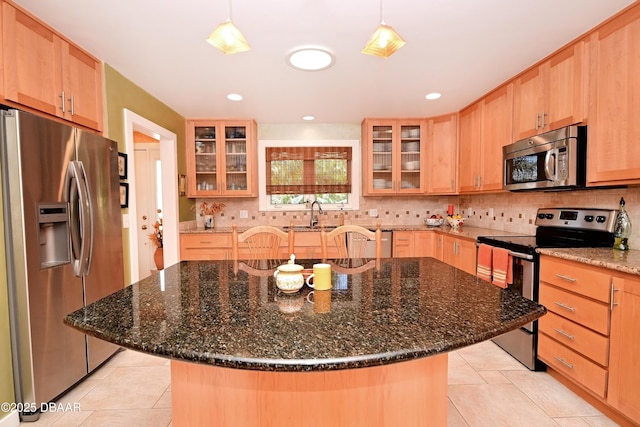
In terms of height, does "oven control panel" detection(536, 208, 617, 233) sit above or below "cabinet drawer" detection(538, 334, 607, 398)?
above

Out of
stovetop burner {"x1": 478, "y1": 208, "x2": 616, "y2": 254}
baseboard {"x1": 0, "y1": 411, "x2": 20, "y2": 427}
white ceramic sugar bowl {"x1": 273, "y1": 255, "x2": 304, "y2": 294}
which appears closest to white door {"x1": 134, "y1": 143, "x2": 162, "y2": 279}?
baseboard {"x1": 0, "y1": 411, "x2": 20, "y2": 427}

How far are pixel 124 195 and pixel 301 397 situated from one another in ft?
7.93

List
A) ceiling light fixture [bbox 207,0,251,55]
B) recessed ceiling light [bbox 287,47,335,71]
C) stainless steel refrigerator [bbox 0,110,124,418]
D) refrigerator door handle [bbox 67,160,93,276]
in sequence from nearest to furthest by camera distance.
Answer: ceiling light fixture [bbox 207,0,251,55], stainless steel refrigerator [bbox 0,110,124,418], refrigerator door handle [bbox 67,160,93,276], recessed ceiling light [bbox 287,47,335,71]

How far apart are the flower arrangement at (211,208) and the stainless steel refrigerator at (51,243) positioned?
1946 millimetres

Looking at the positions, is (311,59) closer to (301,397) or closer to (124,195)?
(124,195)

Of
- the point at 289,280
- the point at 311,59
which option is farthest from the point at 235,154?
the point at 289,280

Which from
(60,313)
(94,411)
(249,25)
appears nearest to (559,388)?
(94,411)

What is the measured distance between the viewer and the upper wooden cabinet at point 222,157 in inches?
156

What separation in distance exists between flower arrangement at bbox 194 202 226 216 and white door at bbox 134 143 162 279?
40.5 inches

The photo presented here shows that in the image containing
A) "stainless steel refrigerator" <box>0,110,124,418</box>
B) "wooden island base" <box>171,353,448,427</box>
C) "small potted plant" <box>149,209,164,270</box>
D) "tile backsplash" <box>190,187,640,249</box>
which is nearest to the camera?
"wooden island base" <box>171,353,448,427</box>

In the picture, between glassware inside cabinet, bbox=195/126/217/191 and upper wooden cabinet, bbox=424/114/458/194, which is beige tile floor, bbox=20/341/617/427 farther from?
glassware inside cabinet, bbox=195/126/217/191

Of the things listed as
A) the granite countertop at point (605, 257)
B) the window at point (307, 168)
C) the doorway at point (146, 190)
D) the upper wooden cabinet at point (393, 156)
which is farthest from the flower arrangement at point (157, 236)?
the granite countertop at point (605, 257)

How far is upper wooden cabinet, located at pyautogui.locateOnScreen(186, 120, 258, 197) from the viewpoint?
3955mm

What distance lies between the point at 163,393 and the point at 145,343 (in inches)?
64.9
